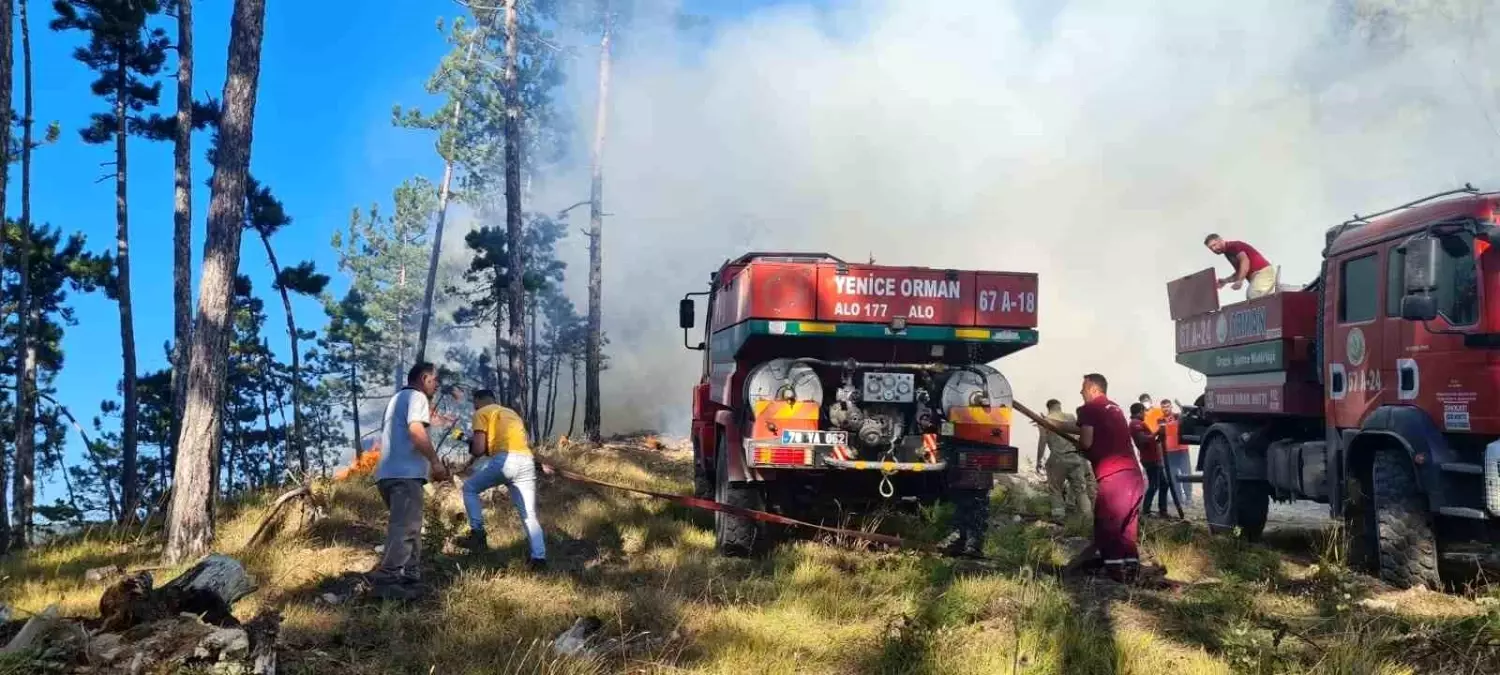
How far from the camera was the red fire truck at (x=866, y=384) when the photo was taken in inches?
335

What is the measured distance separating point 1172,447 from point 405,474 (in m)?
11.3

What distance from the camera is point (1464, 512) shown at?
691 centimetres

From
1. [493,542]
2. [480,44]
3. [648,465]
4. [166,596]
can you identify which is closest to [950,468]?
[493,542]

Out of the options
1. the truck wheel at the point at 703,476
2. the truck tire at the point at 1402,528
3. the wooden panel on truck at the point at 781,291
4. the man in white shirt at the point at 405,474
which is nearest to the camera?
the man in white shirt at the point at 405,474

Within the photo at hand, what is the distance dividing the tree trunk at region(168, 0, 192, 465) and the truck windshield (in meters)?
18.2

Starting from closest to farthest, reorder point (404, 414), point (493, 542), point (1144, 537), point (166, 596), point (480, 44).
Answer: point (166, 596) → point (404, 414) → point (493, 542) → point (1144, 537) → point (480, 44)

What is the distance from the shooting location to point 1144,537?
10.2m

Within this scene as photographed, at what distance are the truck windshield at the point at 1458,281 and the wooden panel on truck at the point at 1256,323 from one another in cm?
241

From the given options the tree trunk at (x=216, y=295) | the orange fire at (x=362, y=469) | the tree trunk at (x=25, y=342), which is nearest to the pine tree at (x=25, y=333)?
the tree trunk at (x=25, y=342)

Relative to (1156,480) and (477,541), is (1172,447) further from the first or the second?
(477,541)

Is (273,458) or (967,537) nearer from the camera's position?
(967,537)

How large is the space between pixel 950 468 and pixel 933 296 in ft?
4.85

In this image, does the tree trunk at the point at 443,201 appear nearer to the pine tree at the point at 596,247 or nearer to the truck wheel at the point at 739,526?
the pine tree at the point at 596,247

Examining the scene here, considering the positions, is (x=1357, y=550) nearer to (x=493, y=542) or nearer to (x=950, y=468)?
(x=950, y=468)
